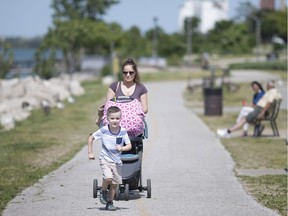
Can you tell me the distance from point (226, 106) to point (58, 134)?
1154 cm

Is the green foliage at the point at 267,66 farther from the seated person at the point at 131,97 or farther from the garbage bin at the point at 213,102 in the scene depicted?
the seated person at the point at 131,97

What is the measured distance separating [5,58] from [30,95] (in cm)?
1540

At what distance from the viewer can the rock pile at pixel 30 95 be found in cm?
2755

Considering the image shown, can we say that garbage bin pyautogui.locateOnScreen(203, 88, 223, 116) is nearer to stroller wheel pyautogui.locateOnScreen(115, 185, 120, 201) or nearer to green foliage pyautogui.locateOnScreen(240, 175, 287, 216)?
green foliage pyautogui.locateOnScreen(240, 175, 287, 216)

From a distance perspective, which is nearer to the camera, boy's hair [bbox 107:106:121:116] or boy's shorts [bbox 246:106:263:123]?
boy's hair [bbox 107:106:121:116]

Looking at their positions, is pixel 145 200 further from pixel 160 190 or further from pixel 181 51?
pixel 181 51

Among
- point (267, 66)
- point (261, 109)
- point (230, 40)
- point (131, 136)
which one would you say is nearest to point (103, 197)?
point (131, 136)

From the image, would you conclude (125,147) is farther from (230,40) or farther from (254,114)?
(230,40)

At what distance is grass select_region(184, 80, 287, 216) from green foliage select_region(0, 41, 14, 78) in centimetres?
2459

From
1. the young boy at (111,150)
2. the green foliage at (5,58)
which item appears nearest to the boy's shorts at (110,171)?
the young boy at (111,150)

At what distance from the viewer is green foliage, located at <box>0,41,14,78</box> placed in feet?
155

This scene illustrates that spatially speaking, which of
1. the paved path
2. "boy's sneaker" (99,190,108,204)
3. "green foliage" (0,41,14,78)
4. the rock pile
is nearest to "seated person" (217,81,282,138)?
the paved path

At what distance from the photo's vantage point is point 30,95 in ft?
107

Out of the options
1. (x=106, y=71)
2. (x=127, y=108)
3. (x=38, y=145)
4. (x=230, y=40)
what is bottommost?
(x=106, y=71)
